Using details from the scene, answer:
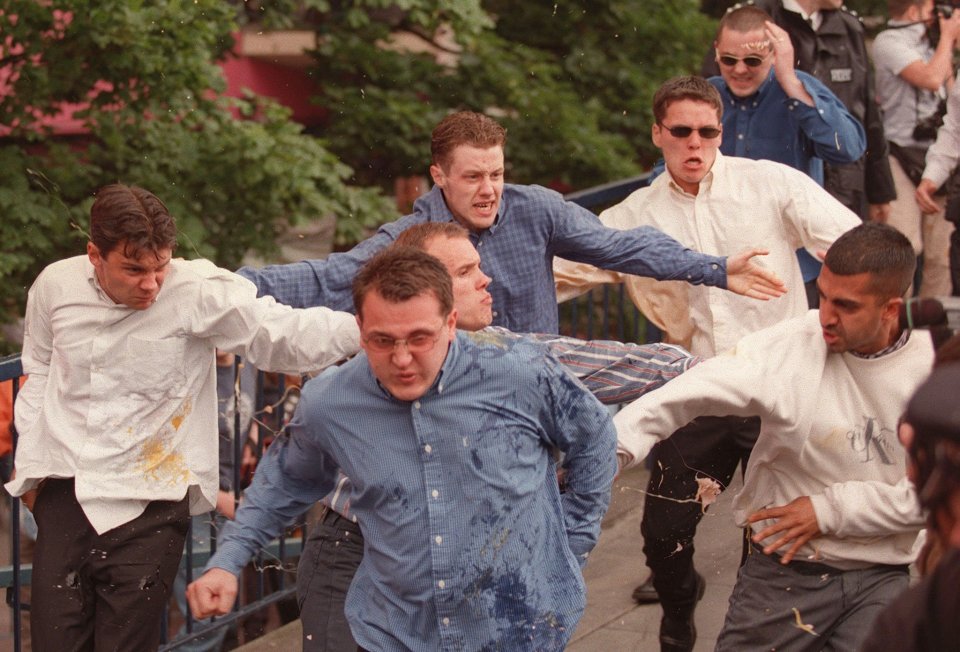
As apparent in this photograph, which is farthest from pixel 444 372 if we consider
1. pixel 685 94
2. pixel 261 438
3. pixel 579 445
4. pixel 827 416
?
pixel 261 438

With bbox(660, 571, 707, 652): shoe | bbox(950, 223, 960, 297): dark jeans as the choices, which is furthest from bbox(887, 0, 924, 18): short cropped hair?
bbox(660, 571, 707, 652): shoe

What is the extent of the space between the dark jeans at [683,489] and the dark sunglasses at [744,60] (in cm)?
199

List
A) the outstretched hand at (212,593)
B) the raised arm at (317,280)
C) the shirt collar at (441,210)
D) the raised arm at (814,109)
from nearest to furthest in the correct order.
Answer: the outstretched hand at (212,593) → the raised arm at (317,280) → the shirt collar at (441,210) → the raised arm at (814,109)

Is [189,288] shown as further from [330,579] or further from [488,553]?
[488,553]

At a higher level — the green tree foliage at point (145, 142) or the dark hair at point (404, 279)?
the green tree foliage at point (145, 142)

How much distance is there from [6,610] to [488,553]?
18.0ft

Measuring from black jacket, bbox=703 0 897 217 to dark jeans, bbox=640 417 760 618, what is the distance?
2566 mm

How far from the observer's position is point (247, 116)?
970cm

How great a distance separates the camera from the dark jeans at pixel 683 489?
18.5 feet

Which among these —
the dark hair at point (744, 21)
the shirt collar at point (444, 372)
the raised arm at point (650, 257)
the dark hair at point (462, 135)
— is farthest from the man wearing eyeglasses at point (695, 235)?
the shirt collar at point (444, 372)

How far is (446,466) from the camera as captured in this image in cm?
393

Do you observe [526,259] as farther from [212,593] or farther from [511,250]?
[212,593]

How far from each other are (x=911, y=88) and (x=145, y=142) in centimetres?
444

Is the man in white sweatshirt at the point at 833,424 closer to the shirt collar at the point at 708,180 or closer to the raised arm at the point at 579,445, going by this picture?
the raised arm at the point at 579,445
